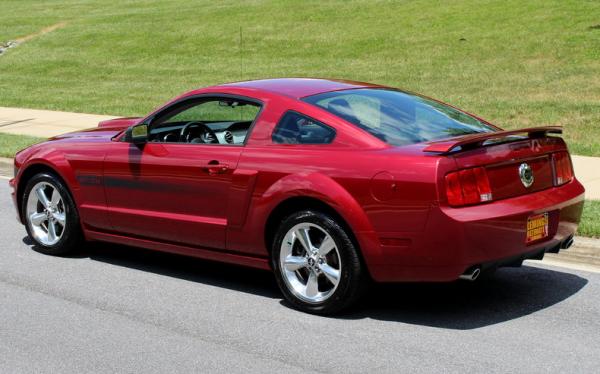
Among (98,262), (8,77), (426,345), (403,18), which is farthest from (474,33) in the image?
(426,345)

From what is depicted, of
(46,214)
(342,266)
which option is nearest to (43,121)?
(46,214)

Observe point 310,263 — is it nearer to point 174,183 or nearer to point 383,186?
point 383,186

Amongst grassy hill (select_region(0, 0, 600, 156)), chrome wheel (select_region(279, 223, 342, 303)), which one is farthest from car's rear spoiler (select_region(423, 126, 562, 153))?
grassy hill (select_region(0, 0, 600, 156))

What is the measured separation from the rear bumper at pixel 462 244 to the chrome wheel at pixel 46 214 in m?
3.18

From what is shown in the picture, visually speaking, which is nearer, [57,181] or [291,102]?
[291,102]

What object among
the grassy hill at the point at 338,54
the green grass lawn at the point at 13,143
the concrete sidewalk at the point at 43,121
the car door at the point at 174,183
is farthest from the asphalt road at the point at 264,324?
the concrete sidewalk at the point at 43,121

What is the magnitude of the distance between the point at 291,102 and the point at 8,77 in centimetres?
2488

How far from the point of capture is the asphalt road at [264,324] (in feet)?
18.3

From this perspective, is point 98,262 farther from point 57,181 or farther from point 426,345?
point 426,345

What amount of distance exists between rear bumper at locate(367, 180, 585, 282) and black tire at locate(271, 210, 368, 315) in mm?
126

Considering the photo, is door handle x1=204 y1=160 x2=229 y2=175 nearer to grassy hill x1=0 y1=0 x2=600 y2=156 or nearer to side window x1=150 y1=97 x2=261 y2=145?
side window x1=150 y1=97 x2=261 y2=145

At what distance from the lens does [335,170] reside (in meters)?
6.27

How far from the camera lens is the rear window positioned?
6.55 meters

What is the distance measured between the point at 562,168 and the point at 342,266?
165cm
